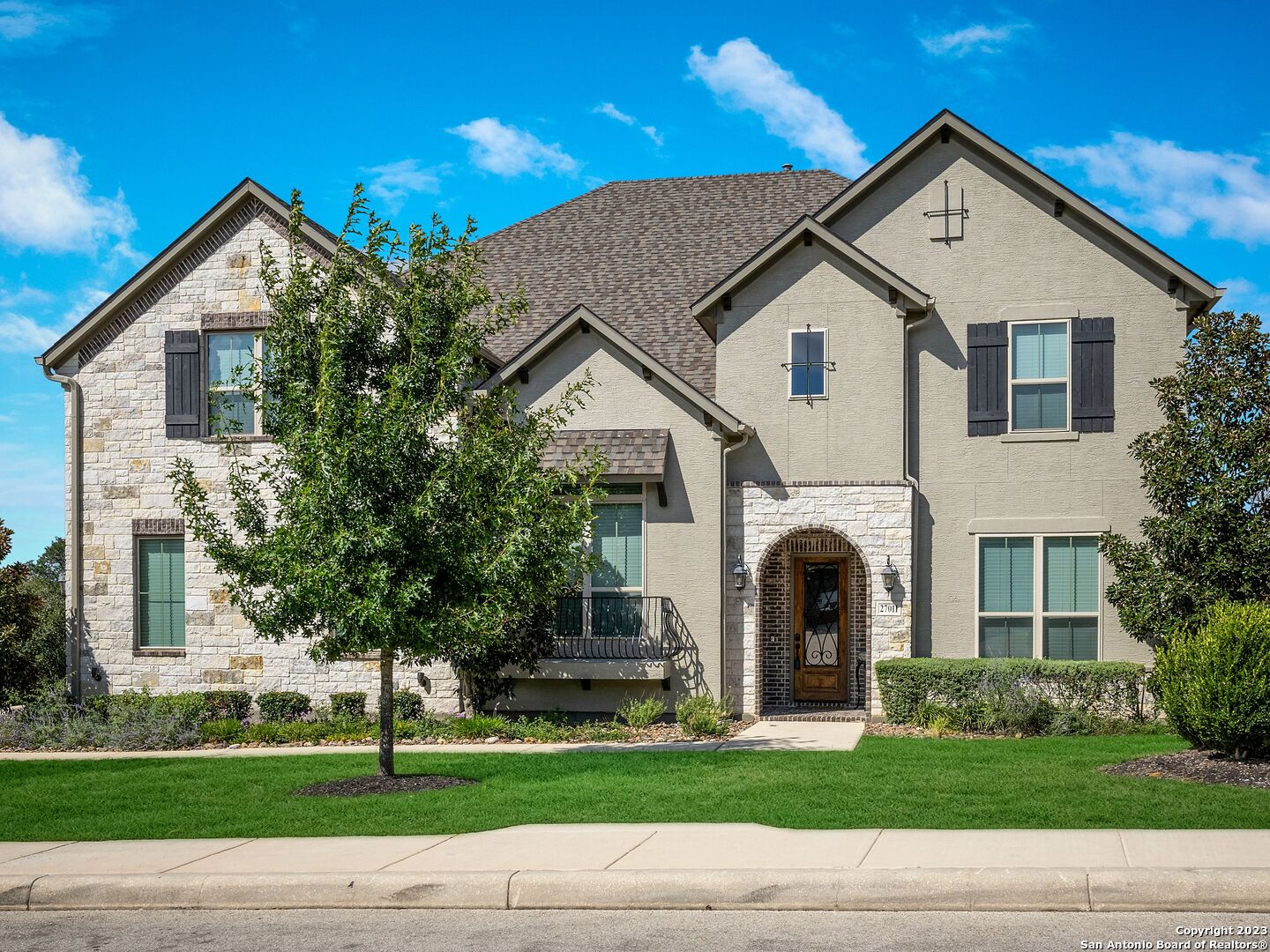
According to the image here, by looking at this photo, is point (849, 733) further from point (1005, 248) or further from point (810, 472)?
point (1005, 248)

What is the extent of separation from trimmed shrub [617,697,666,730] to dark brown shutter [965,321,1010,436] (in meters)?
5.99

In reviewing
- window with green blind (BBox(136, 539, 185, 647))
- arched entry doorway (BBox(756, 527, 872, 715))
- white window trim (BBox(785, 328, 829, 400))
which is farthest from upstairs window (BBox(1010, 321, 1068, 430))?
window with green blind (BBox(136, 539, 185, 647))

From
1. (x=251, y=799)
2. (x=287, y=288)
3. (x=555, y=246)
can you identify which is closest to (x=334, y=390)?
(x=287, y=288)

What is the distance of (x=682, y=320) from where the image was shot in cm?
2147

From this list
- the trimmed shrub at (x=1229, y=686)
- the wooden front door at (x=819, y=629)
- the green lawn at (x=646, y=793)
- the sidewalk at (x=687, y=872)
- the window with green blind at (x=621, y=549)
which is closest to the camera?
the sidewalk at (x=687, y=872)

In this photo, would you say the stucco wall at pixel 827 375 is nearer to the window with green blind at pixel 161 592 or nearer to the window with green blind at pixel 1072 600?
the window with green blind at pixel 1072 600

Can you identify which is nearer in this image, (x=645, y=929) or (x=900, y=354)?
(x=645, y=929)

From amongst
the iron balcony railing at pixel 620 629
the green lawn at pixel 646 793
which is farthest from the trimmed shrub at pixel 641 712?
Result: the green lawn at pixel 646 793

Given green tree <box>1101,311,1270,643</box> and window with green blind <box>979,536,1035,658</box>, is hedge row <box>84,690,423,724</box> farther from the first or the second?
green tree <box>1101,311,1270,643</box>

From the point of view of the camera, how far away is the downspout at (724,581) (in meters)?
18.2

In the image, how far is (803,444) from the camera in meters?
18.6

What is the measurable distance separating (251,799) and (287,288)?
16.7 ft

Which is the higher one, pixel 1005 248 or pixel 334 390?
pixel 1005 248

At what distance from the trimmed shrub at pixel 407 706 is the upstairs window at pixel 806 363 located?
698cm
